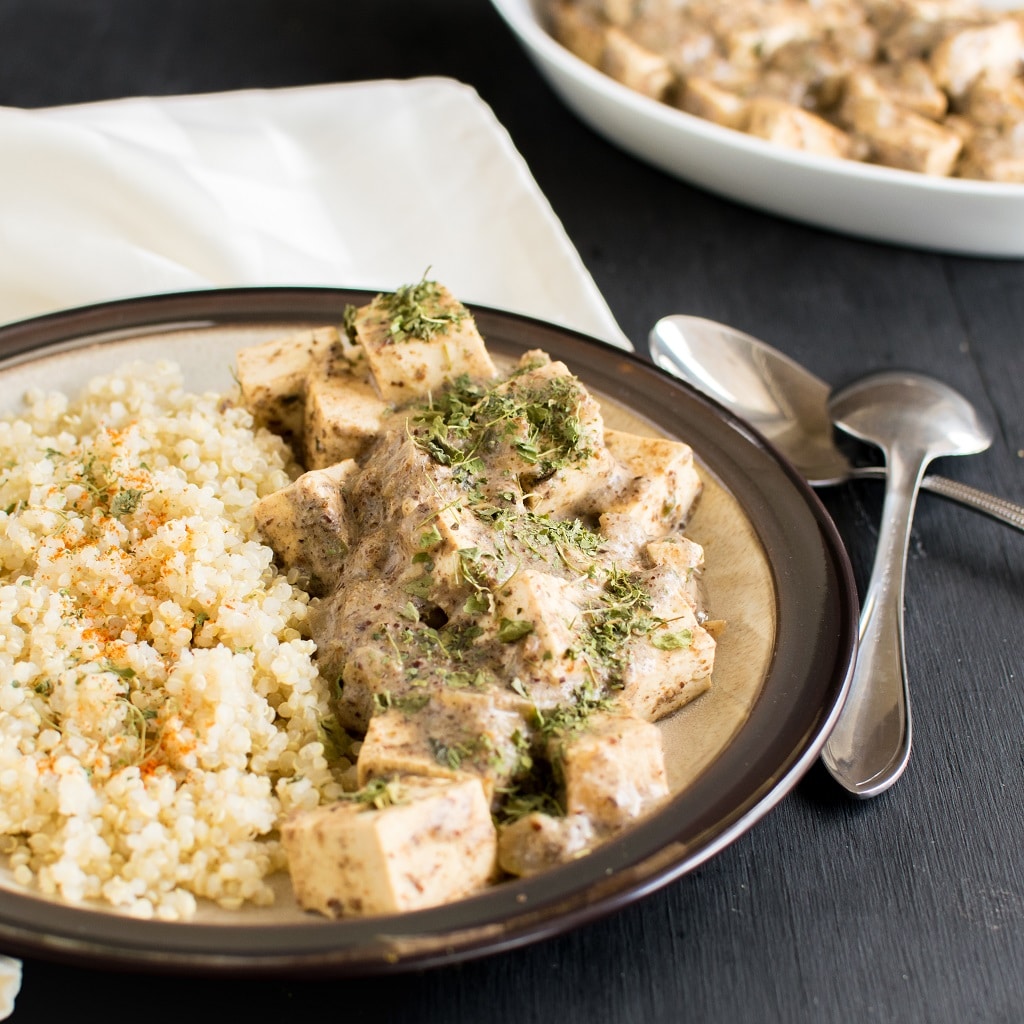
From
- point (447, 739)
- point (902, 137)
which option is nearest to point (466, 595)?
point (447, 739)

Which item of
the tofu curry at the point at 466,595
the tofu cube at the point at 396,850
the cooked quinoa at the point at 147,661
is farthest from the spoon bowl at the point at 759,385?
the tofu cube at the point at 396,850

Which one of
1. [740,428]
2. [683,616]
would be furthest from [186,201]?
[683,616]

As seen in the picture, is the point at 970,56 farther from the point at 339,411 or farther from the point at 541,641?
the point at 541,641

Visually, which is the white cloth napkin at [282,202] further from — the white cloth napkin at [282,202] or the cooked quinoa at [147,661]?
the cooked quinoa at [147,661]

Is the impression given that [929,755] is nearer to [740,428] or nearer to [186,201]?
[740,428]

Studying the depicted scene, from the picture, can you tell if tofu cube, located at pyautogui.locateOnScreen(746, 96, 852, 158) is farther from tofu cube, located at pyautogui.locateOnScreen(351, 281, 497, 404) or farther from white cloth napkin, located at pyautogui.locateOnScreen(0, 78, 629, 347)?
tofu cube, located at pyautogui.locateOnScreen(351, 281, 497, 404)

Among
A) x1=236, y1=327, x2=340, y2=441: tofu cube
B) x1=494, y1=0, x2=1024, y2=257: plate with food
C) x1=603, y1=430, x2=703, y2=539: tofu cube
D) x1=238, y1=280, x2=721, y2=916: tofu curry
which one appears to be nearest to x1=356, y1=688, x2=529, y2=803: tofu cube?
x1=238, y1=280, x2=721, y2=916: tofu curry

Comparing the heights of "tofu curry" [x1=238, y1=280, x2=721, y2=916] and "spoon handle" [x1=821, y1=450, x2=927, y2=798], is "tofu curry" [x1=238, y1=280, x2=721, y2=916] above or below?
above
